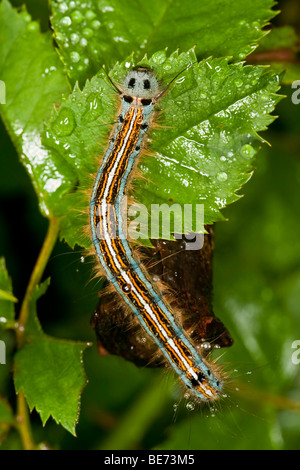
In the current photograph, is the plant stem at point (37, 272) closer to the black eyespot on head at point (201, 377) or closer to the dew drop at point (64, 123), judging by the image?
the dew drop at point (64, 123)

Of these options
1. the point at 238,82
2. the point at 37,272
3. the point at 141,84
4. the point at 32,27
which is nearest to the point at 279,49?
the point at 238,82

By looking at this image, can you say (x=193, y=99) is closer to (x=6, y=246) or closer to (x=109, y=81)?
(x=109, y=81)

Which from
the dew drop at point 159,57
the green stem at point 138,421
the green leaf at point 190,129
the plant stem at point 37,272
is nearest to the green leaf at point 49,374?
the plant stem at point 37,272

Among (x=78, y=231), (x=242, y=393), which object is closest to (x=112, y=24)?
(x=78, y=231)

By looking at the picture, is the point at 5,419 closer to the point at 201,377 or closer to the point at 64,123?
the point at 201,377

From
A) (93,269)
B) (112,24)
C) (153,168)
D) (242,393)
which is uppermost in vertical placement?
(112,24)

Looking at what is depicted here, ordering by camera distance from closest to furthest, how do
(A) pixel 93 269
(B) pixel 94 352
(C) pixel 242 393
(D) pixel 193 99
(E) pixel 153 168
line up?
(D) pixel 193 99 < (E) pixel 153 168 < (A) pixel 93 269 < (C) pixel 242 393 < (B) pixel 94 352
